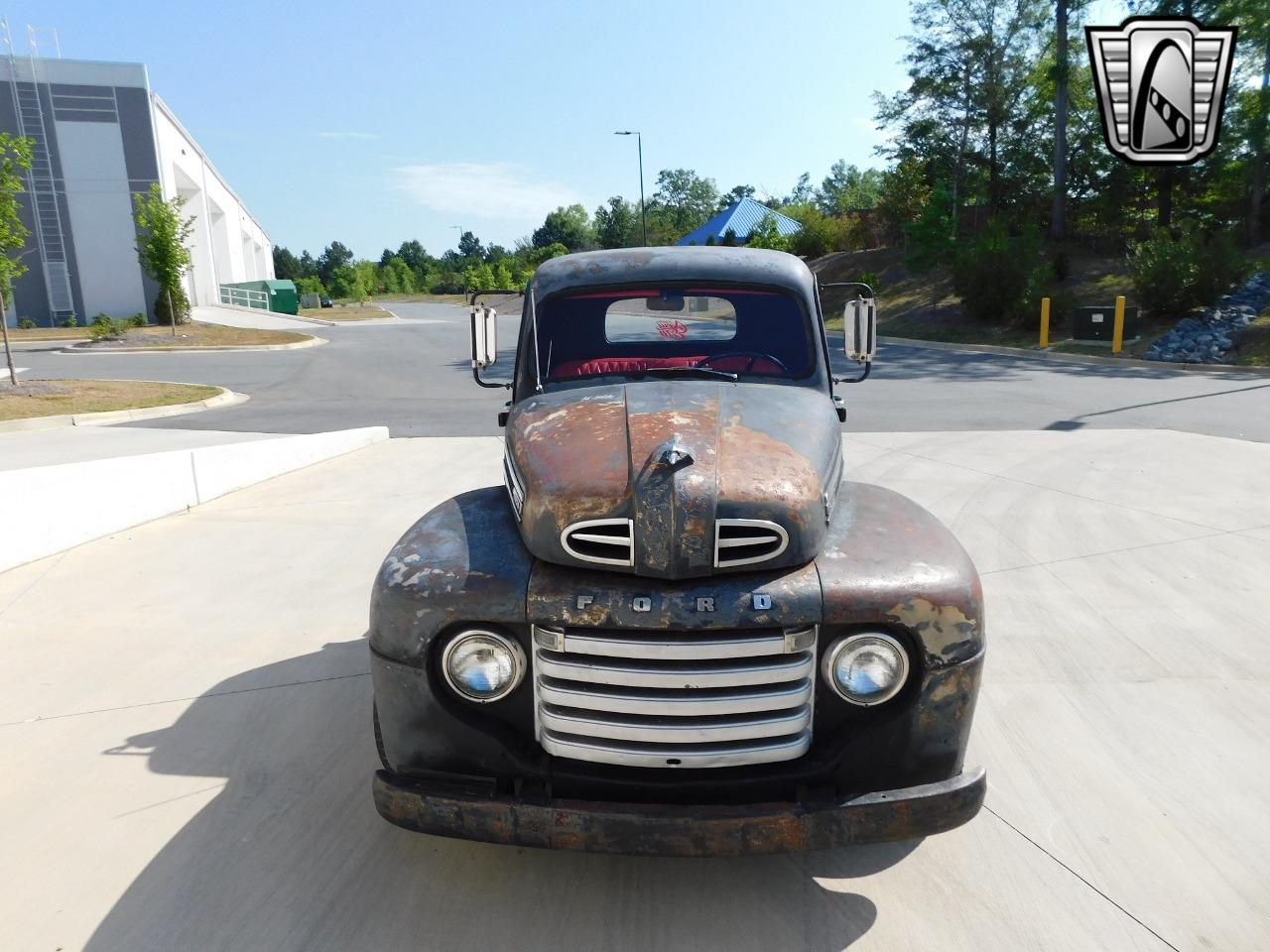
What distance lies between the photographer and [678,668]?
2428 millimetres

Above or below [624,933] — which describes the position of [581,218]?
above

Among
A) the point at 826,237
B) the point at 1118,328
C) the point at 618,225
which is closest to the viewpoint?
the point at 1118,328

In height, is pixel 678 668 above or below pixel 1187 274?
below

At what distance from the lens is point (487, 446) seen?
10.3 metres

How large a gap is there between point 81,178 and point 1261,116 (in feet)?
140

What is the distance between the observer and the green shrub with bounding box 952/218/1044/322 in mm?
25688

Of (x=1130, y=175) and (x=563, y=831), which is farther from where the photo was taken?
(x=1130, y=175)

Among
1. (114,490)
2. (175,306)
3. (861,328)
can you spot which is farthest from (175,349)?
(861,328)

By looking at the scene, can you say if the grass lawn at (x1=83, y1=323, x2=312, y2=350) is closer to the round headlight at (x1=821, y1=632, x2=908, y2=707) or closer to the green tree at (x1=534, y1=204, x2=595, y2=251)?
the round headlight at (x1=821, y1=632, x2=908, y2=707)

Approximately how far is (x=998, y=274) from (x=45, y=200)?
3737 centimetres

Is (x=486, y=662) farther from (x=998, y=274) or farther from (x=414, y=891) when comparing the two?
(x=998, y=274)

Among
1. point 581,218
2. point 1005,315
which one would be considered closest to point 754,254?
point 1005,315

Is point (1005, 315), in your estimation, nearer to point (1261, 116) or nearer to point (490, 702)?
point (1261, 116)

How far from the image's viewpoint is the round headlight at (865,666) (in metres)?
2.48
